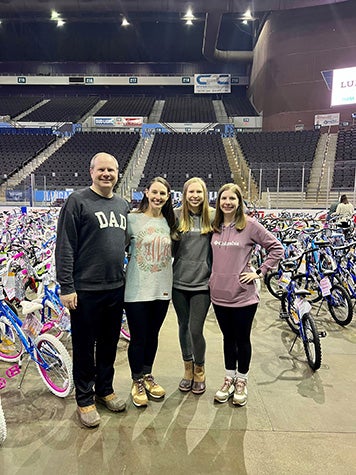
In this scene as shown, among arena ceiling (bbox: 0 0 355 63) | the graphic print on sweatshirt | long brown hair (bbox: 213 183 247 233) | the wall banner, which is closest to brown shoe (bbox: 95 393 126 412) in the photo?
the graphic print on sweatshirt

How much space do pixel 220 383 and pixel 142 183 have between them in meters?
11.6

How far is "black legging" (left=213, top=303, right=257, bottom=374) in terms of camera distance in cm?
233

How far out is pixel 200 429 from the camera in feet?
7.11

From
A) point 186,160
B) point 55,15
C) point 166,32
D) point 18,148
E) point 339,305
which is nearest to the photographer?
point 339,305

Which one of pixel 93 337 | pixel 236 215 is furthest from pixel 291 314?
pixel 93 337

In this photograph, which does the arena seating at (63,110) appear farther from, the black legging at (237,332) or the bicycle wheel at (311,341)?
the black legging at (237,332)

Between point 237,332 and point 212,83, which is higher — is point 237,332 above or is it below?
below

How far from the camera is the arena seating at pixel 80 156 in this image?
1285 cm

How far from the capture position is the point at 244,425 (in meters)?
2.21

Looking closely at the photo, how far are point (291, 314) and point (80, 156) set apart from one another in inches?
621

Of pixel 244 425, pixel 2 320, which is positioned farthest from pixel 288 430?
pixel 2 320

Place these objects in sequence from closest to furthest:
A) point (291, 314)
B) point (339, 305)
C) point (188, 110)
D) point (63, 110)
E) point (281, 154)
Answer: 1. point (291, 314)
2. point (339, 305)
3. point (281, 154)
4. point (188, 110)
5. point (63, 110)

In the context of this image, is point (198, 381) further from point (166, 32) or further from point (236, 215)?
point (166, 32)

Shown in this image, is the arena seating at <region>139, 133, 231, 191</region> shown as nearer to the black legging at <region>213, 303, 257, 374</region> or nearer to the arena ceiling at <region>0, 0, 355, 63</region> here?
the arena ceiling at <region>0, 0, 355, 63</region>
